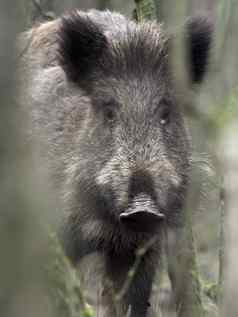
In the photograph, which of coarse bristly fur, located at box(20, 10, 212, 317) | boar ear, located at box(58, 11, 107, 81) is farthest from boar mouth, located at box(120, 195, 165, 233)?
boar ear, located at box(58, 11, 107, 81)

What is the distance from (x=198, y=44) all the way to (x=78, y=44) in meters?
0.81

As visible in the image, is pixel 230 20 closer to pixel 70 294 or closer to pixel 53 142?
pixel 70 294

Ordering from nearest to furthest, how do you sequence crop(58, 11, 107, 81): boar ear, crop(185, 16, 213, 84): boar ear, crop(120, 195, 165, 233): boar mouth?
crop(120, 195, 165, 233): boar mouth < crop(58, 11, 107, 81): boar ear < crop(185, 16, 213, 84): boar ear

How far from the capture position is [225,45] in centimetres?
377

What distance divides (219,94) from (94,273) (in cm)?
216

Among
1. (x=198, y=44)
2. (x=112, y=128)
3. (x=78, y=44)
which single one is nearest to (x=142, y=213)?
(x=112, y=128)

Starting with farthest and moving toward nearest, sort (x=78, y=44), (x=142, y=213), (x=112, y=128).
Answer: (x=78, y=44) → (x=112, y=128) → (x=142, y=213)

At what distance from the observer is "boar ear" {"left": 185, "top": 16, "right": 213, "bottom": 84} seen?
6.15 meters

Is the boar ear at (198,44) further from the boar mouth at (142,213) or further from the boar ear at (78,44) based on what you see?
the boar mouth at (142,213)

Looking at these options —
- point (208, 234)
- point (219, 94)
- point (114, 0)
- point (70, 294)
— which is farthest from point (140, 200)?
point (208, 234)

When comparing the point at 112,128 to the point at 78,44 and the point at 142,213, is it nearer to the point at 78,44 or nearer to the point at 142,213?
the point at 78,44

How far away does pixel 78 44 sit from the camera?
6.09m

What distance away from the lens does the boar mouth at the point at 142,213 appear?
4988mm

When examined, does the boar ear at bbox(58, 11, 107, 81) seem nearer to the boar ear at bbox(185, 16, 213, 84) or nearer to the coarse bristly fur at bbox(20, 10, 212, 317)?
the coarse bristly fur at bbox(20, 10, 212, 317)
